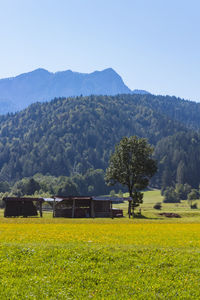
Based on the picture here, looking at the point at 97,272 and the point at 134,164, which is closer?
the point at 97,272

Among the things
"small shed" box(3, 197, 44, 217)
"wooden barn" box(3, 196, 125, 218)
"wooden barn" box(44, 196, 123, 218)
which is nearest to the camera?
"small shed" box(3, 197, 44, 217)

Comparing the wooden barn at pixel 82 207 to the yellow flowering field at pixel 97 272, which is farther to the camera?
the wooden barn at pixel 82 207

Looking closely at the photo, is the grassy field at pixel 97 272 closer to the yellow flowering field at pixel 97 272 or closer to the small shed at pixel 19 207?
the yellow flowering field at pixel 97 272

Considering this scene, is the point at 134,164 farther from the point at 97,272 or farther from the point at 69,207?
the point at 97,272

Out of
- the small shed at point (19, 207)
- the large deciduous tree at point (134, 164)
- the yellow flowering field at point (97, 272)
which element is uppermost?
the large deciduous tree at point (134, 164)

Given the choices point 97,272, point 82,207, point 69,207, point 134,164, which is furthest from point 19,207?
point 97,272

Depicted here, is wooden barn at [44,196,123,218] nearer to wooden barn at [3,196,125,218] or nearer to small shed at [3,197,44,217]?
wooden barn at [3,196,125,218]

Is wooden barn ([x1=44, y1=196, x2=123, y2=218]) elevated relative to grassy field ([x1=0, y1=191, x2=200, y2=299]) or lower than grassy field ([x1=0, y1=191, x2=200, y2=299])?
elevated

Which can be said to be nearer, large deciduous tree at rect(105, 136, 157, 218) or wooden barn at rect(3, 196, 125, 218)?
wooden barn at rect(3, 196, 125, 218)

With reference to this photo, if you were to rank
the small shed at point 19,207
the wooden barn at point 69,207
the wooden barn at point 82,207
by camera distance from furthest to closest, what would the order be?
the wooden barn at point 82,207, the wooden barn at point 69,207, the small shed at point 19,207

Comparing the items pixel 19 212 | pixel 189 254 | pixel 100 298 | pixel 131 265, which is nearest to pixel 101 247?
pixel 131 265

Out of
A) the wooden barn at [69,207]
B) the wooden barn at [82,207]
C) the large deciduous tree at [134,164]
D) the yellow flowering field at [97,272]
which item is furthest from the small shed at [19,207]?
the yellow flowering field at [97,272]

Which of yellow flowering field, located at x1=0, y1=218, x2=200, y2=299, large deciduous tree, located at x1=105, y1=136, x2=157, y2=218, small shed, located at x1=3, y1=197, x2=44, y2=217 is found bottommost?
yellow flowering field, located at x1=0, y1=218, x2=200, y2=299

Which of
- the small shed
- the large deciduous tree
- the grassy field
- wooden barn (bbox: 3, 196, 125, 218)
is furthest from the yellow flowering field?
the large deciduous tree
